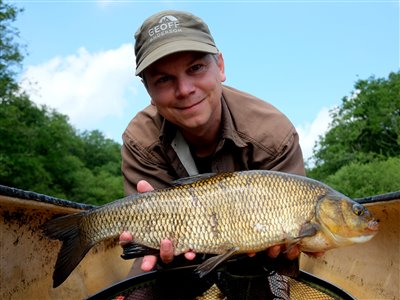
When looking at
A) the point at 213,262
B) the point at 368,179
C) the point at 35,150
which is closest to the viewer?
the point at 213,262

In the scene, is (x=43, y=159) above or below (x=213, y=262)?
above

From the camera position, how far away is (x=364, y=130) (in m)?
43.0

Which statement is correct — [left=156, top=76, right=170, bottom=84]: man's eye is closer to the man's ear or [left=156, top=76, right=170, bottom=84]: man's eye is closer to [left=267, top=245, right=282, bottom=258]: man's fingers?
the man's ear

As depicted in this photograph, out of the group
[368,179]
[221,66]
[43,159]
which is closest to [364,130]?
[368,179]

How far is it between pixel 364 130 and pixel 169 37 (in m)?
42.2

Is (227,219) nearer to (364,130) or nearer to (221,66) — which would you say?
(221,66)

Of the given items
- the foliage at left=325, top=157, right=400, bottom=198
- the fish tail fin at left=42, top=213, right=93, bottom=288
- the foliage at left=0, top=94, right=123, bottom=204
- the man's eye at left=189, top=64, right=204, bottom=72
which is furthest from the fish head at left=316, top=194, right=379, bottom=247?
the foliage at left=0, top=94, right=123, bottom=204

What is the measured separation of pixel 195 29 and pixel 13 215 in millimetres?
1535

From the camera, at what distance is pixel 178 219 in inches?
107

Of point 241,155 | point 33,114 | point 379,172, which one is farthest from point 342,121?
point 241,155

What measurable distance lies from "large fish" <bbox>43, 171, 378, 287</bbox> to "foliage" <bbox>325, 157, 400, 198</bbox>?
25498mm

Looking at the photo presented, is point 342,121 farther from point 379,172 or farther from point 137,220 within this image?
point 137,220

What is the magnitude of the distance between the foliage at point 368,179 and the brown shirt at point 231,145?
24860 millimetres

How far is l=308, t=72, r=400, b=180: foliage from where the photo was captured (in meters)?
41.3
